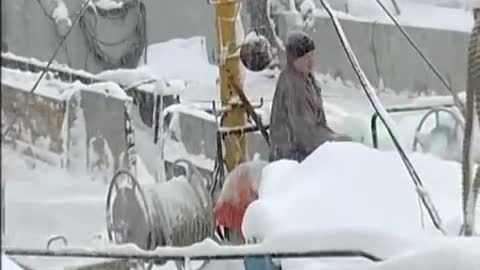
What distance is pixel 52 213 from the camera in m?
1.28

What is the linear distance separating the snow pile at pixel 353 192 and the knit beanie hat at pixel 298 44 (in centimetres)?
15

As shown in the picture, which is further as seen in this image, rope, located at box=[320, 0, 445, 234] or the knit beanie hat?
the knit beanie hat

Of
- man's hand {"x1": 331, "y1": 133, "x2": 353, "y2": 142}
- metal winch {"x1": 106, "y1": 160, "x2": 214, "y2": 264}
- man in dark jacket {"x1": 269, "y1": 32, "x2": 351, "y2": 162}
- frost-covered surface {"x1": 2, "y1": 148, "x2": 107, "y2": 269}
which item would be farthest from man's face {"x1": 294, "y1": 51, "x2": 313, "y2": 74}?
frost-covered surface {"x1": 2, "y1": 148, "x2": 107, "y2": 269}

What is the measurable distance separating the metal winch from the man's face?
213 mm

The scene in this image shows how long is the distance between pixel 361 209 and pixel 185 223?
0.89 ft

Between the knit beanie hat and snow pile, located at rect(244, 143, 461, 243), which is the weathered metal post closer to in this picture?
snow pile, located at rect(244, 143, 461, 243)

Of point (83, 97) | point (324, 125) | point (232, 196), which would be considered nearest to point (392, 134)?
point (324, 125)

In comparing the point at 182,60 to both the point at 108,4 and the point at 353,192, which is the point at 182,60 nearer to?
the point at 108,4

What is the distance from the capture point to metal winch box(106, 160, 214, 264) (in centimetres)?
127

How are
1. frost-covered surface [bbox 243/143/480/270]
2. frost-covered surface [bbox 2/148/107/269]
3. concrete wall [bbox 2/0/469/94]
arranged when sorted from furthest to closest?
concrete wall [bbox 2/0/469/94] < frost-covered surface [bbox 2/148/107/269] < frost-covered surface [bbox 243/143/480/270]

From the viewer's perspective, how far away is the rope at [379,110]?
1.16 m

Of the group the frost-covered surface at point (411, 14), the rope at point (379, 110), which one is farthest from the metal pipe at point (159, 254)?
the frost-covered surface at point (411, 14)

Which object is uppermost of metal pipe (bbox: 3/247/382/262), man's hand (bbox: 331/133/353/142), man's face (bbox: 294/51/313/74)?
Result: man's face (bbox: 294/51/313/74)

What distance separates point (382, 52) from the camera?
1.33 meters
